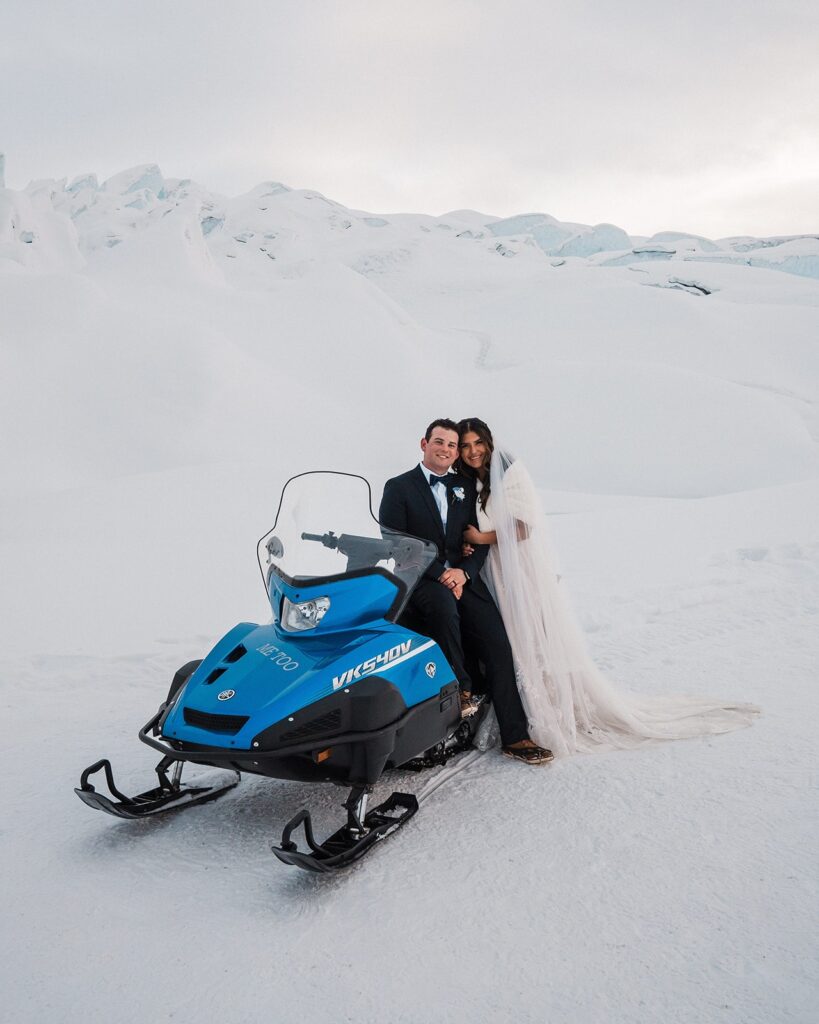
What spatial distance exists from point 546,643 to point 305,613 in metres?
1.23

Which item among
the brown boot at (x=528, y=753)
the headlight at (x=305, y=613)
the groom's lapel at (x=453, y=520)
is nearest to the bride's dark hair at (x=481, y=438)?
the groom's lapel at (x=453, y=520)

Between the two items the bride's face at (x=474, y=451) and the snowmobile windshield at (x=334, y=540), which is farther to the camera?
the bride's face at (x=474, y=451)

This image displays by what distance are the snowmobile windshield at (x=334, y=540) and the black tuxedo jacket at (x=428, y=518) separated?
0.37 meters

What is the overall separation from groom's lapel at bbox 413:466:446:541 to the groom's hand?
236 mm

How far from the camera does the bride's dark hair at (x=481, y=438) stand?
3.45 m

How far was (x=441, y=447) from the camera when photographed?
331 cm

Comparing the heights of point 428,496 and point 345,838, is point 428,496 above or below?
above

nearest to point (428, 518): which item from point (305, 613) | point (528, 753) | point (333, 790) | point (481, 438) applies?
point (481, 438)

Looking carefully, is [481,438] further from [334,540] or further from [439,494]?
[334,540]

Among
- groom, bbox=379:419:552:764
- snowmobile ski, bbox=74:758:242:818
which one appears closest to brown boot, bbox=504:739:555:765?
groom, bbox=379:419:552:764

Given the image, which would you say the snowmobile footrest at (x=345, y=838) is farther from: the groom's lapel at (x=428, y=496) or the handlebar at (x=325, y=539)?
the groom's lapel at (x=428, y=496)

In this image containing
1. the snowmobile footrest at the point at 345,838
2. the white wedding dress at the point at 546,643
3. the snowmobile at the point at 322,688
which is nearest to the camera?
the snowmobile footrest at the point at 345,838

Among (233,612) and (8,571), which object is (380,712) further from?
(8,571)

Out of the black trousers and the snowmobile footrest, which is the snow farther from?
the black trousers
